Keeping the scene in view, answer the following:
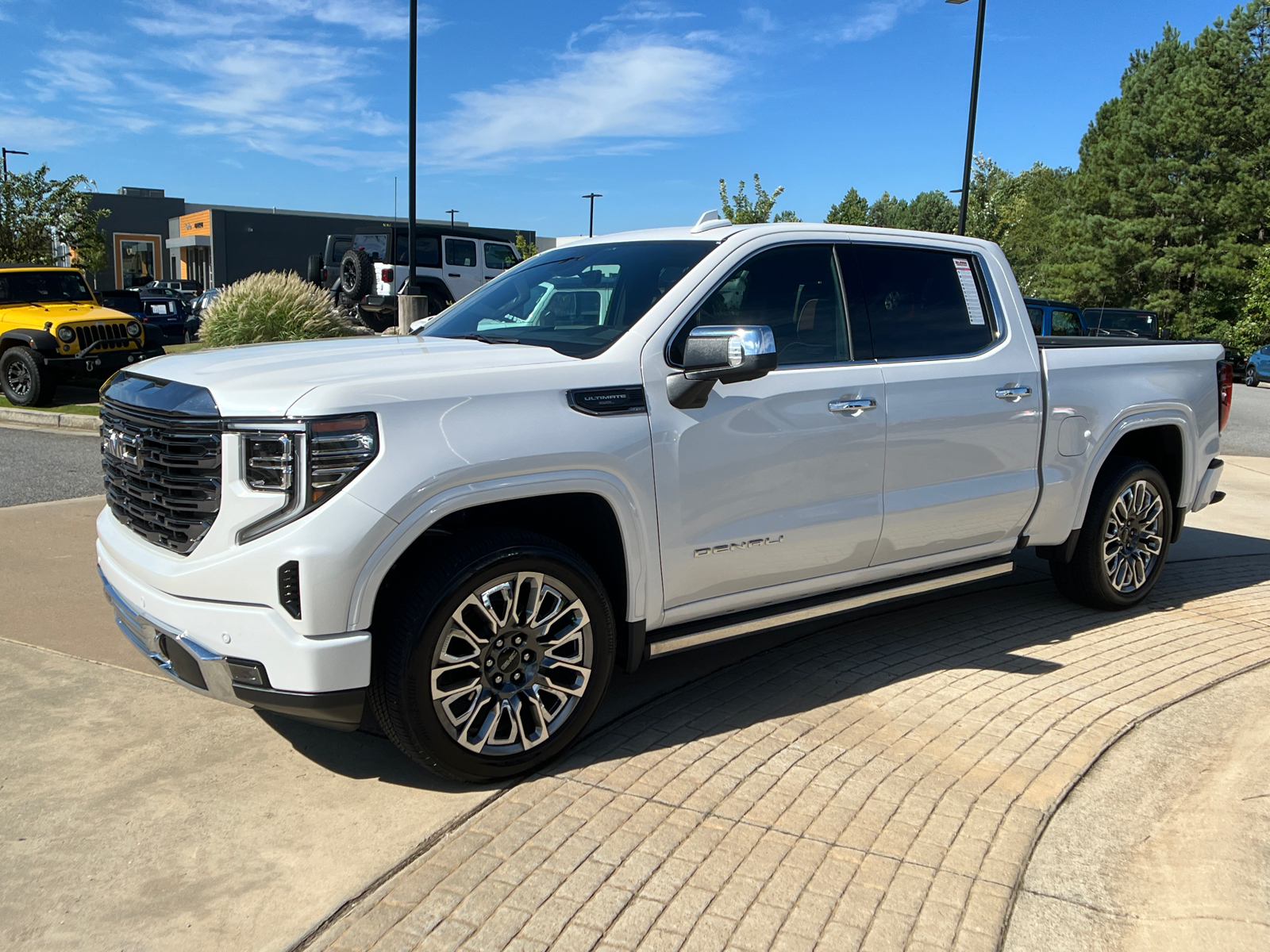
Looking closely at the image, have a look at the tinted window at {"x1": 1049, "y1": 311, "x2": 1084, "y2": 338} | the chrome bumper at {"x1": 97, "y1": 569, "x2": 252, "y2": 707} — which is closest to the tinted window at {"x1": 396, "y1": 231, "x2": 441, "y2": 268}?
the tinted window at {"x1": 1049, "y1": 311, "x2": 1084, "y2": 338}

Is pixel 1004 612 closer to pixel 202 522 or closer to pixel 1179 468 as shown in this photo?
pixel 1179 468

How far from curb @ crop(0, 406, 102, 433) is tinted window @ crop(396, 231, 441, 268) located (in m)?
10.6

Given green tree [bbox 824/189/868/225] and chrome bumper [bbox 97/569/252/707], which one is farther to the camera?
green tree [bbox 824/189/868/225]

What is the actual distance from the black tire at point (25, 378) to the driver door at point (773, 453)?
1255cm

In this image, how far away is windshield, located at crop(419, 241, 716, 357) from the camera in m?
4.08

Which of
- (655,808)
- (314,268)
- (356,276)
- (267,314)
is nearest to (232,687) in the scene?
(655,808)

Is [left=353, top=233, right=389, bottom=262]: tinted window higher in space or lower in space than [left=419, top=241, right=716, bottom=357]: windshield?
higher

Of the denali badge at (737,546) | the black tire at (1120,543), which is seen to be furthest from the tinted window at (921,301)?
the black tire at (1120,543)

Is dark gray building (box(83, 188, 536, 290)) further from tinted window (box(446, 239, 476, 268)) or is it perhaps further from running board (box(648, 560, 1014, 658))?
running board (box(648, 560, 1014, 658))

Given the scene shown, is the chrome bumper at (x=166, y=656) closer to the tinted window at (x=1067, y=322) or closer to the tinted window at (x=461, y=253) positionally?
the tinted window at (x=1067, y=322)

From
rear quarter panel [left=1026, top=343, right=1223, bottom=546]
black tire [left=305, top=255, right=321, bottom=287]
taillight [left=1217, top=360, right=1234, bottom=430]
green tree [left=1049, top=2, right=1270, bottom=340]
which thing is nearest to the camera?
rear quarter panel [left=1026, top=343, right=1223, bottom=546]

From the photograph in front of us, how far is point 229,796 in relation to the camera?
3484mm

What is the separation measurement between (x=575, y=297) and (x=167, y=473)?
5.87 ft

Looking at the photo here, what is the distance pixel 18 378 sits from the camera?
1395cm
